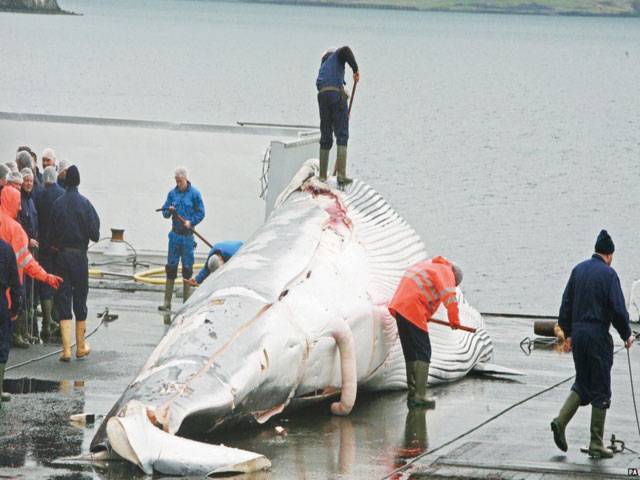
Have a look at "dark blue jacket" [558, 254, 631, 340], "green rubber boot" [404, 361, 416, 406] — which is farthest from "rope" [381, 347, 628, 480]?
"dark blue jacket" [558, 254, 631, 340]

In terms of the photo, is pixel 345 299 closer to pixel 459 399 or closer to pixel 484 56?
pixel 459 399

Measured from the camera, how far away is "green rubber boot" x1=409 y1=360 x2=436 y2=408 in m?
15.4

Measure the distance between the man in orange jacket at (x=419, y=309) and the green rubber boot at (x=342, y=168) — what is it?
11.1 feet

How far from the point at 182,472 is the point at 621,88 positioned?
5507 inches

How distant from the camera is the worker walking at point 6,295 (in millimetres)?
14222

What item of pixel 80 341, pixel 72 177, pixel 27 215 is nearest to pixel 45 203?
pixel 27 215

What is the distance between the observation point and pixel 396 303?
15.2 meters

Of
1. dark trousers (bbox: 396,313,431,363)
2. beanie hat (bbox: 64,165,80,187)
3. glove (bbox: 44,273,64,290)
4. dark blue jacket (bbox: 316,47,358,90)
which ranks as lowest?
dark trousers (bbox: 396,313,431,363)

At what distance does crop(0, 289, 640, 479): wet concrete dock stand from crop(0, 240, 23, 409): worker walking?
23.4 inches

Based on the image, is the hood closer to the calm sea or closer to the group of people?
the group of people

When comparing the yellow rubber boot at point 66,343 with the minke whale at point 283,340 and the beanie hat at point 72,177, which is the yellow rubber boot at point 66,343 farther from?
the minke whale at point 283,340

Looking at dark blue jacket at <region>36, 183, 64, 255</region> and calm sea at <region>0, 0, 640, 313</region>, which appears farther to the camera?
calm sea at <region>0, 0, 640, 313</region>

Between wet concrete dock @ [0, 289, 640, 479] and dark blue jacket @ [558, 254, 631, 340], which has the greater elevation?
dark blue jacket @ [558, 254, 631, 340]

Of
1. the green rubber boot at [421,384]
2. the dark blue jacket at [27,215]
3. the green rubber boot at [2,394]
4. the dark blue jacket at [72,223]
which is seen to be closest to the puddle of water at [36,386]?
the green rubber boot at [2,394]
